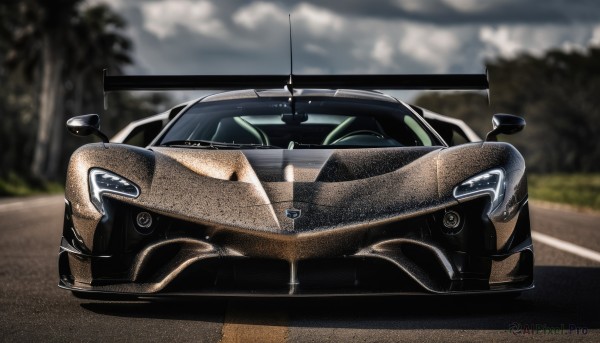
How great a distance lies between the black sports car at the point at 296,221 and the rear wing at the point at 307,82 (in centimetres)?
112

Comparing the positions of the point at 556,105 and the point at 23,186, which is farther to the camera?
the point at 556,105

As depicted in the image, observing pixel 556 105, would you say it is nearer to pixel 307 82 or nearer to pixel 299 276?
pixel 307 82

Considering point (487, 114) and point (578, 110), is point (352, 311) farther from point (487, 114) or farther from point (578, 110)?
point (487, 114)

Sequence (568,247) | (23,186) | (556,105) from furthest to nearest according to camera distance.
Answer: (556,105) < (23,186) < (568,247)

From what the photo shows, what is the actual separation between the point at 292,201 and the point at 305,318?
2.08ft

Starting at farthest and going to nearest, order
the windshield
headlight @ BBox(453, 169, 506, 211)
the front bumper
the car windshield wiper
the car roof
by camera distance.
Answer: the car roof → the windshield → the car windshield wiper → headlight @ BBox(453, 169, 506, 211) → the front bumper

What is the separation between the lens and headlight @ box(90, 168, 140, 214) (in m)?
4.87

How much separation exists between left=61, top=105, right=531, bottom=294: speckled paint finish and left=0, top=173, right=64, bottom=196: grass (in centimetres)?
2796

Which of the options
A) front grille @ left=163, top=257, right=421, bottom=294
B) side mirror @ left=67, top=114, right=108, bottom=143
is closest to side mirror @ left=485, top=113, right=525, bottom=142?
front grille @ left=163, top=257, right=421, bottom=294

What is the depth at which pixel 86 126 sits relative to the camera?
18.7 ft

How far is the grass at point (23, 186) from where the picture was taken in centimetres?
3328

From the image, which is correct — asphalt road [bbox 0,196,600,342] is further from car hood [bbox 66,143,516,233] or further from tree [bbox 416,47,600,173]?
tree [bbox 416,47,600,173]

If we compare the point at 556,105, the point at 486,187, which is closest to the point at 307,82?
the point at 486,187

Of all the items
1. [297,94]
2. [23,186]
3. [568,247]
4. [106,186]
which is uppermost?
[297,94]
